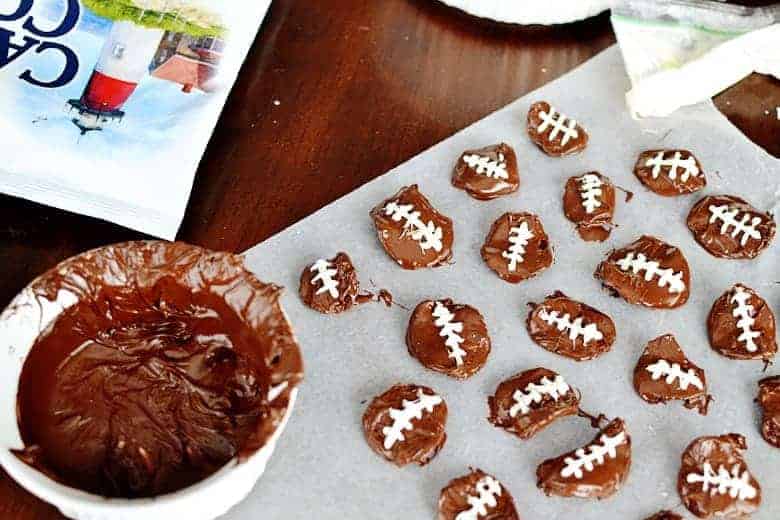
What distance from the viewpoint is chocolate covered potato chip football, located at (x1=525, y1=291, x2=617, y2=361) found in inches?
36.3

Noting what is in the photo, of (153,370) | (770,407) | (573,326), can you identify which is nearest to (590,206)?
(573,326)

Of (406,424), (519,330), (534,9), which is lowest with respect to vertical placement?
(406,424)

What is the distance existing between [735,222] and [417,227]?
328mm

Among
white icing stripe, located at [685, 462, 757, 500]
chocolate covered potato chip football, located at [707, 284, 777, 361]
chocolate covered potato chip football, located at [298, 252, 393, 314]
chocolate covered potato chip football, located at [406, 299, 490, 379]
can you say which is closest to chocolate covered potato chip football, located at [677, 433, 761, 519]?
white icing stripe, located at [685, 462, 757, 500]

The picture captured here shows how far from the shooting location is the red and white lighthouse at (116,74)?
1010 mm

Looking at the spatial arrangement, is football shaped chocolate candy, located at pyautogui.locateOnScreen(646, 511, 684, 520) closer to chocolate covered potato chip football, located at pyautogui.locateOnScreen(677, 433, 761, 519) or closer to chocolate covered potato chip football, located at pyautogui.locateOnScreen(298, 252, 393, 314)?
chocolate covered potato chip football, located at pyautogui.locateOnScreen(677, 433, 761, 519)

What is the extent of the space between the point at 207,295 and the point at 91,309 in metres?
0.09

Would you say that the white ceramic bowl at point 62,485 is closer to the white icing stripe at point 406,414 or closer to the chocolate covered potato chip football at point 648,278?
the white icing stripe at point 406,414

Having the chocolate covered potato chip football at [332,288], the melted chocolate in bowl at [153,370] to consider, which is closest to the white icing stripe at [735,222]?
the chocolate covered potato chip football at [332,288]

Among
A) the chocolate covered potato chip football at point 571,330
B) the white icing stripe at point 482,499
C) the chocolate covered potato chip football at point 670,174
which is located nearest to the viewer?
the white icing stripe at point 482,499

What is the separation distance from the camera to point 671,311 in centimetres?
96

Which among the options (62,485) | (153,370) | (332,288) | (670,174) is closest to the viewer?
(62,485)

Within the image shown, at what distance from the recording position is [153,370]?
82 cm

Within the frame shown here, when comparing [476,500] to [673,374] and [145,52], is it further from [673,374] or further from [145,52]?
[145,52]
